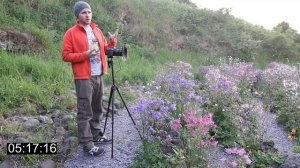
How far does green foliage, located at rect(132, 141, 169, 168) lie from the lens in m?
4.07

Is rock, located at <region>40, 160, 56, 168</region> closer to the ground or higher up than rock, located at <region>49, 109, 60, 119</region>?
closer to the ground

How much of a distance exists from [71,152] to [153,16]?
954cm

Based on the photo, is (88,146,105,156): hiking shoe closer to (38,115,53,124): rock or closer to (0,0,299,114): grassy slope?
(38,115,53,124): rock

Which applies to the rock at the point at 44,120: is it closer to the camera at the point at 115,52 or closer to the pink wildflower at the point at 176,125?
the camera at the point at 115,52

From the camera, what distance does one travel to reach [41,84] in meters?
6.75

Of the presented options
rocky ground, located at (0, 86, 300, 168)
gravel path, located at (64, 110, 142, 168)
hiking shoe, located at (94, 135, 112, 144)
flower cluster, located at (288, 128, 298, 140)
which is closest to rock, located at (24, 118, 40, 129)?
rocky ground, located at (0, 86, 300, 168)

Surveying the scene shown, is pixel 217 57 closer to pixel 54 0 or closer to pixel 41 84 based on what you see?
pixel 54 0

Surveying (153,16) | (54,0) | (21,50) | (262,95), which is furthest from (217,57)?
(21,50)

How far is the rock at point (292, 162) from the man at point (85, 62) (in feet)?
7.79

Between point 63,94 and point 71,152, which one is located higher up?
point 63,94

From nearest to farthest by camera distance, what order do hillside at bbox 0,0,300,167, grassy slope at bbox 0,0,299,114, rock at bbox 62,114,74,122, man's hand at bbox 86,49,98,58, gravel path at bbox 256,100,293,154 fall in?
1. man's hand at bbox 86,49,98,58
2. gravel path at bbox 256,100,293,154
3. hillside at bbox 0,0,300,167
4. rock at bbox 62,114,74,122
5. grassy slope at bbox 0,0,299,114
